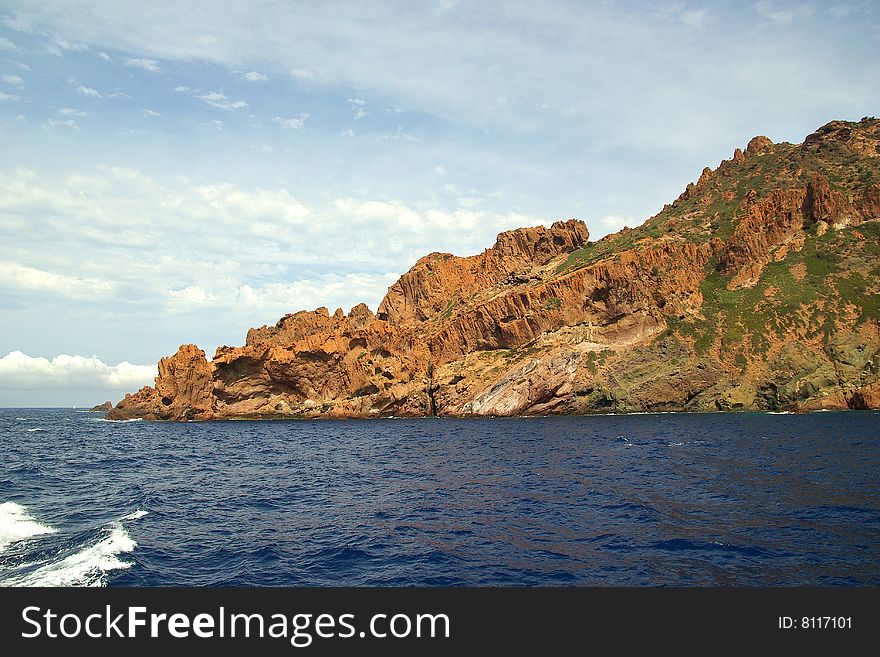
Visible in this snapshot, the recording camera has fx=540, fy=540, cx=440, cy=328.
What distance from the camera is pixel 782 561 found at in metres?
17.9

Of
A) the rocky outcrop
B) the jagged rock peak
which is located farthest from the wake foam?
the jagged rock peak

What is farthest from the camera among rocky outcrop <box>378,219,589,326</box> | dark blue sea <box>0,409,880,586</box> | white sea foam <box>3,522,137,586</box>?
rocky outcrop <box>378,219,589,326</box>

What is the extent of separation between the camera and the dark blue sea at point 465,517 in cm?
1806

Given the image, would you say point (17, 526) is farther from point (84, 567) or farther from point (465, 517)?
point (465, 517)

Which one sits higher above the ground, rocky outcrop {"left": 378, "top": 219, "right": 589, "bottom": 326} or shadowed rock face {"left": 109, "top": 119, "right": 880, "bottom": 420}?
rocky outcrop {"left": 378, "top": 219, "right": 589, "bottom": 326}

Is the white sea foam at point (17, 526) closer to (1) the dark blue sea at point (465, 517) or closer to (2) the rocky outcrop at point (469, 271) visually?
(1) the dark blue sea at point (465, 517)

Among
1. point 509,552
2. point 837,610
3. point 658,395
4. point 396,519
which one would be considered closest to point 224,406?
point 658,395

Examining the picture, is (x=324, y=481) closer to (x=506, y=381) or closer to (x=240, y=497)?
(x=240, y=497)

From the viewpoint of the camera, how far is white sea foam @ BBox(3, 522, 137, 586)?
17409 mm

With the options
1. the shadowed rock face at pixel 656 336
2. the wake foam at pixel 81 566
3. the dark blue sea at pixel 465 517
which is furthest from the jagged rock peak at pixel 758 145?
the wake foam at pixel 81 566

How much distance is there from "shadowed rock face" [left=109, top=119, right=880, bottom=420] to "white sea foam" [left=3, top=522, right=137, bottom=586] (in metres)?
85.9

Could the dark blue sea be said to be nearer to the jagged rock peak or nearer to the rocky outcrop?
the rocky outcrop

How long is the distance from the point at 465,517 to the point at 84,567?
15.5 m

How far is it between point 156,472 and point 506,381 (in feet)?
235
